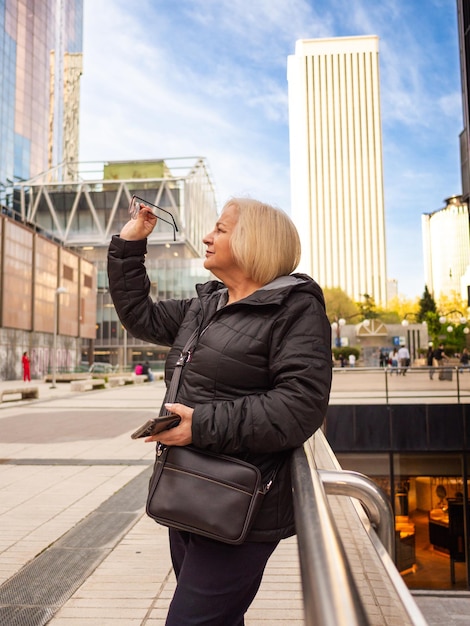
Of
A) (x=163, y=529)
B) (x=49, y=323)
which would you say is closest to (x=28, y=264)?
(x=49, y=323)

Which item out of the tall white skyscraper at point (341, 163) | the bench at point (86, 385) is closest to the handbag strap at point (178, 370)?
the bench at point (86, 385)

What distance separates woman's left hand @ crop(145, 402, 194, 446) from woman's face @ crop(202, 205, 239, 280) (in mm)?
512

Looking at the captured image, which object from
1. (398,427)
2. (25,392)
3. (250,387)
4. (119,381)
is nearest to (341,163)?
(119,381)

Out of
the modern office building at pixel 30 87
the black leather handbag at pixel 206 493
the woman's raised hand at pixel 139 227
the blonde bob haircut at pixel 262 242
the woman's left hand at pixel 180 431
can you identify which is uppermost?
the modern office building at pixel 30 87

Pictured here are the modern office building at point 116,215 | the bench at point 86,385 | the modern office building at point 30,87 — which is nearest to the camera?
the bench at point 86,385

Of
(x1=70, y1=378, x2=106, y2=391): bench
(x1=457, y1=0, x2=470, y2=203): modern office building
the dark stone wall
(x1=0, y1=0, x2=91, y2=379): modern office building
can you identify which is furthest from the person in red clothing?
(x1=457, y1=0, x2=470, y2=203): modern office building

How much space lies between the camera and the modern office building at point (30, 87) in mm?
67750

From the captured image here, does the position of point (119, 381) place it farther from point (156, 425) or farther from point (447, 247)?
point (447, 247)

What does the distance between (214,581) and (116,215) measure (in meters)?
82.6

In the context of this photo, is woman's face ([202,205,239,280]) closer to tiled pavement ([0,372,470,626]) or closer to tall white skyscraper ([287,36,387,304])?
tiled pavement ([0,372,470,626])

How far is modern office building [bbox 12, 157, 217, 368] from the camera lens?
75438mm

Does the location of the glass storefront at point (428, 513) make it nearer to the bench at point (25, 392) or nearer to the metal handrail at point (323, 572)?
the bench at point (25, 392)

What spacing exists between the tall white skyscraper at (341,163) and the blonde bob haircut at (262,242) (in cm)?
15461

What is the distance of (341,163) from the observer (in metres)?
159
